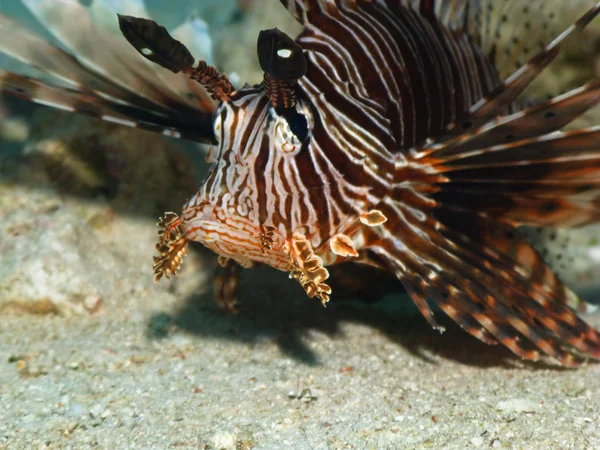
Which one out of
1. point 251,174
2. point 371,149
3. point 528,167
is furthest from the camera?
point 528,167

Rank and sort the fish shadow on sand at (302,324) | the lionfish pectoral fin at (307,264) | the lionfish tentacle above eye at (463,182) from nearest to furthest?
1. the lionfish pectoral fin at (307,264)
2. the lionfish tentacle above eye at (463,182)
3. the fish shadow on sand at (302,324)

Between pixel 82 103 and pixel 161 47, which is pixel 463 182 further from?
pixel 82 103

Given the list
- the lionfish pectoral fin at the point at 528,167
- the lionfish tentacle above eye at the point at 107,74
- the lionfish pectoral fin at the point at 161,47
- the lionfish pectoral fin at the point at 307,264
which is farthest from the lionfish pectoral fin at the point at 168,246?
the lionfish pectoral fin at the point at 528,167

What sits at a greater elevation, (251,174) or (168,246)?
(251,174)

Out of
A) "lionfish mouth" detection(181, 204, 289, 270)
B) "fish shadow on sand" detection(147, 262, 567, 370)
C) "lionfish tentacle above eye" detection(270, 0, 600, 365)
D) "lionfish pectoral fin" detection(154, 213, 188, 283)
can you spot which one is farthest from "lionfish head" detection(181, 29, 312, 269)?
"fish shadow on sand" detection(147, 262, 567, 370)

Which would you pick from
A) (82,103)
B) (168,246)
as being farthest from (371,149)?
(82,103)

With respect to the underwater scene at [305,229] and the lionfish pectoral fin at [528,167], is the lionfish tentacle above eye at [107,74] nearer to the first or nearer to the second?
the underwater scene at [305,229]
